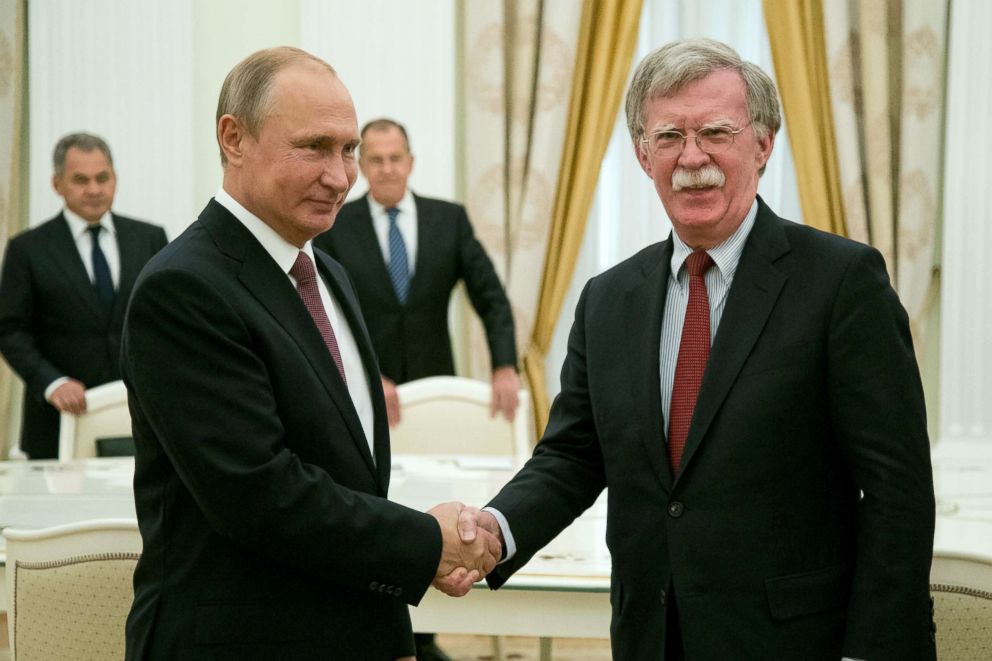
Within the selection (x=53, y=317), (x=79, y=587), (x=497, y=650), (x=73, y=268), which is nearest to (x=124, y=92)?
(x=73, y=268)

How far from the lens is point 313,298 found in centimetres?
194

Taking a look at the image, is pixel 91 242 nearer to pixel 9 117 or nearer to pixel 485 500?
pixel 9 117

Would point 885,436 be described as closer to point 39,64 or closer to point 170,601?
point 170,601

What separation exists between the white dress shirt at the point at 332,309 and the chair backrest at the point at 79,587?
52 centimetres

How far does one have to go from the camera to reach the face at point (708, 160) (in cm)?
187

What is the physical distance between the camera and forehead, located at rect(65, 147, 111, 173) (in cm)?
475

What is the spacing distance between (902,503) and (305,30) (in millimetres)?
4668

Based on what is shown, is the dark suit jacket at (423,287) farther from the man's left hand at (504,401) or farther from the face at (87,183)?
the face at (87,183)

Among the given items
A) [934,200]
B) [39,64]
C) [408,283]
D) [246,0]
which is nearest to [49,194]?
[39,64]

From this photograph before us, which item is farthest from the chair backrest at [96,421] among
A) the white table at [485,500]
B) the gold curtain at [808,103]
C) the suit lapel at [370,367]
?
the gold curtain at [808,103]

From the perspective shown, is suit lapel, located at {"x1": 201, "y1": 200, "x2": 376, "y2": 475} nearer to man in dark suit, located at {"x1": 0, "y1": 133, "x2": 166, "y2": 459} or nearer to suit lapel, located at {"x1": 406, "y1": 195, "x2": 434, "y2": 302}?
man in dark suit, located at {"x1": 0, "y1": 133, "x2": 166, "y2": 459}

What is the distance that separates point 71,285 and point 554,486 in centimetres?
304

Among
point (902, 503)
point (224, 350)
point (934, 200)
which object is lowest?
point (902, 503)

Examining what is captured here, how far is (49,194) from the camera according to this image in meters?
5.88
